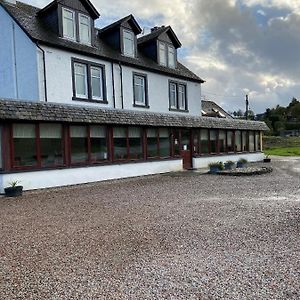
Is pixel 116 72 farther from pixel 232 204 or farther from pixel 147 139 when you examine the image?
pixel 232 204

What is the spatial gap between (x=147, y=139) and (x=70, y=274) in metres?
15.5

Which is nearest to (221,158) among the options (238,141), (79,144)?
(238,141)

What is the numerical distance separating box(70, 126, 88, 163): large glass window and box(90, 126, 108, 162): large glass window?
42cm

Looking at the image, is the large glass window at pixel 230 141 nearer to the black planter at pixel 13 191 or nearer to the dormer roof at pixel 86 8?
the dormer roof at pixel 86 8

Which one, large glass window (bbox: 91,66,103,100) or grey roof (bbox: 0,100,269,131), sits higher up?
large glass window (bbox: 91,66,103,100)

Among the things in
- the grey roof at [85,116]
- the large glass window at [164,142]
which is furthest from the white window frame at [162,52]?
the large glass window at [164,142]

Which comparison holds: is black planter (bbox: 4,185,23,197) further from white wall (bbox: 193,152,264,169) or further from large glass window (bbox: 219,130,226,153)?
large glass window (bbox: 219,130,226,153)

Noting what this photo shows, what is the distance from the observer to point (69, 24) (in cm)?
1917

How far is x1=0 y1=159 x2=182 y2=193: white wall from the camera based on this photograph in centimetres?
1435

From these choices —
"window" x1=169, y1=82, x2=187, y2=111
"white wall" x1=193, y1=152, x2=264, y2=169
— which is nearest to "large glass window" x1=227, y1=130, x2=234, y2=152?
"white wall" x1=193, y1=152, x2=264, y2=169

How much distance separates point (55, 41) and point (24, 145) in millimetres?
6058

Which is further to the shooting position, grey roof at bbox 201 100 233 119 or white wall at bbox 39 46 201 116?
grey roof at bbox 201 100 233 119

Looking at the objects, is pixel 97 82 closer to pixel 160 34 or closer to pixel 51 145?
pixel 51 145

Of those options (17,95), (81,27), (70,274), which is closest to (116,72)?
(81,27)
